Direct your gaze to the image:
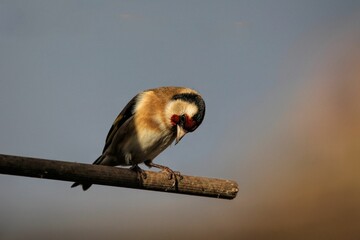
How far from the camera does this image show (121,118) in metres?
5.09

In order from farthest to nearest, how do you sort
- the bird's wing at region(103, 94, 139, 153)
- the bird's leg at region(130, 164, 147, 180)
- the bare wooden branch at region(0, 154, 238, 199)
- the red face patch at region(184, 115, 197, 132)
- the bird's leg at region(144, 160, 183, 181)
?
the bird's wing at region(103, 94, 139, 153)
the red face patch at region(184, 115, 197, 132)
the bird's leg at region(144, 160, 183, 181)
the bird's leg at region(130, 164, 147, 180)
the bare wooden branch at region(0, 154, 238, 199)

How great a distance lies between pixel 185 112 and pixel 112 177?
3.85 ft

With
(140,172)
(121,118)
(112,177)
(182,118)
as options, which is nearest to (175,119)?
(182,118)

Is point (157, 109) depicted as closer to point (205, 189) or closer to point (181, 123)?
point (181, 123)

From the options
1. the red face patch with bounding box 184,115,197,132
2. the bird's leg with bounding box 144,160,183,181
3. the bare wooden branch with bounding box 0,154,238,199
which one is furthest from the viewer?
the red face patch with bounding box 184,115,197,132

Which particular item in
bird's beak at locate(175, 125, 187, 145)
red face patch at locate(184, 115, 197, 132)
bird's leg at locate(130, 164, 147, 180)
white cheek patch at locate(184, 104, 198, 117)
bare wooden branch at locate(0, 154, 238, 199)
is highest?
white cheek patch at locate(184, 104, 198, 117)

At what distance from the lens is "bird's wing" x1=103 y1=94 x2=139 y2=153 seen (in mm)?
5035

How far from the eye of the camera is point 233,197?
13.5 ft

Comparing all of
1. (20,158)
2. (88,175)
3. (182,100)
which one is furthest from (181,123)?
(20,158)

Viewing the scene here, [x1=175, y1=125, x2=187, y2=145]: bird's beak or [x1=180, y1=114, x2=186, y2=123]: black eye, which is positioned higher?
[x1=180, y1=114, x2=186, y2=123]: black eye

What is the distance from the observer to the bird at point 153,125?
473cm

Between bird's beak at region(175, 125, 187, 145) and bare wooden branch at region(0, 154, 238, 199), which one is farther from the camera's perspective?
bird's beak at region(175, 125, 187, 145)

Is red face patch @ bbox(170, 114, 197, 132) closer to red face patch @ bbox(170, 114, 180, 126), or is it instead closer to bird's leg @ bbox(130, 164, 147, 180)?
red face patch @ bbox(170, 114, 180, 126)

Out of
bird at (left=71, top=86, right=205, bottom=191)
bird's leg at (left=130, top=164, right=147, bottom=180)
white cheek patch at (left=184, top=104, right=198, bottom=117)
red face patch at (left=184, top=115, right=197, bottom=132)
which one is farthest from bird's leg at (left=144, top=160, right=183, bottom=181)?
white cheek patch at (left=184, top=104, right=198, bottom=117)
